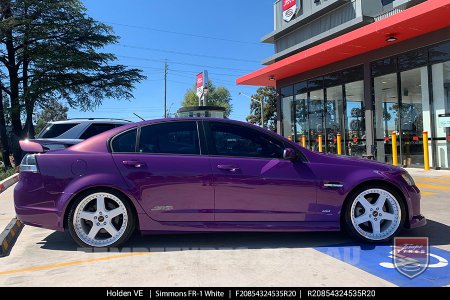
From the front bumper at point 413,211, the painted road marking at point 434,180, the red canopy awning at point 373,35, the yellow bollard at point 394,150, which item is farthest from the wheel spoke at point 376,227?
the yellow bollard at point 394,150

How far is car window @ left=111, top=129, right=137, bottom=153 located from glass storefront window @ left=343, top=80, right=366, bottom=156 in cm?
1320

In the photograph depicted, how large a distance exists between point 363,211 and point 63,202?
3.47 m

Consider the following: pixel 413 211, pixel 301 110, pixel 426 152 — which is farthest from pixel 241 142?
pixel 301 110

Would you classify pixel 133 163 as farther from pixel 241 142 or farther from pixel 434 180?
pixel 434 180

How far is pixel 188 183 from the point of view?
4.69m

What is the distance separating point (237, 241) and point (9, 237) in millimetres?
3000

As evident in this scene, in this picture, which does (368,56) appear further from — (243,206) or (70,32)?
(70,32)

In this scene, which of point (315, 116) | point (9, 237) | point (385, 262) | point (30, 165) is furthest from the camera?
A: point (315, 116)

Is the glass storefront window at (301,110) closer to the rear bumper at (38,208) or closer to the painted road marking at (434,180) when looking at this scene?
the painted road marking at (434,180)

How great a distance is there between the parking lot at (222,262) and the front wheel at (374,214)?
183 mm

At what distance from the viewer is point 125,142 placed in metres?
4.92

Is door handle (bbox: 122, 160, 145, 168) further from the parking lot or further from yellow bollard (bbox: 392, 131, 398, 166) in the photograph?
yellow bollard (bbox: 392, 131, 398, 166)

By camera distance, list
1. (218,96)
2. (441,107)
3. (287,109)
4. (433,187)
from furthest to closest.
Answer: (218,96) < (287,109) < (441,107) < (433,187)

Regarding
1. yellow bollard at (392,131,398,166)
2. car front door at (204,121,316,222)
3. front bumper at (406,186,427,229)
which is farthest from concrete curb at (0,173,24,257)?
yellow bollard at (392,131,398,166)
